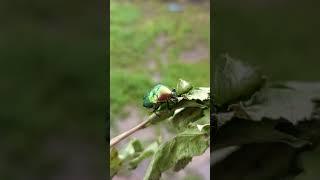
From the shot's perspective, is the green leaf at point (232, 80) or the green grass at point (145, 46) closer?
the green leaf at point (232, 80)

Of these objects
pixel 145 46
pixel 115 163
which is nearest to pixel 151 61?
pixel 145 46

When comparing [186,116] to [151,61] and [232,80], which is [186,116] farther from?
[151,61]

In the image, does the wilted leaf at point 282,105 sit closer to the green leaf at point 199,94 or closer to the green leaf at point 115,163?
the green leaf at point 199,94

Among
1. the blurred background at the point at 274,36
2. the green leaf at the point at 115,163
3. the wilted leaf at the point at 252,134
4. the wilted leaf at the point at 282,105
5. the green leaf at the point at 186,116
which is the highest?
the blurred background at the point at 274,36
